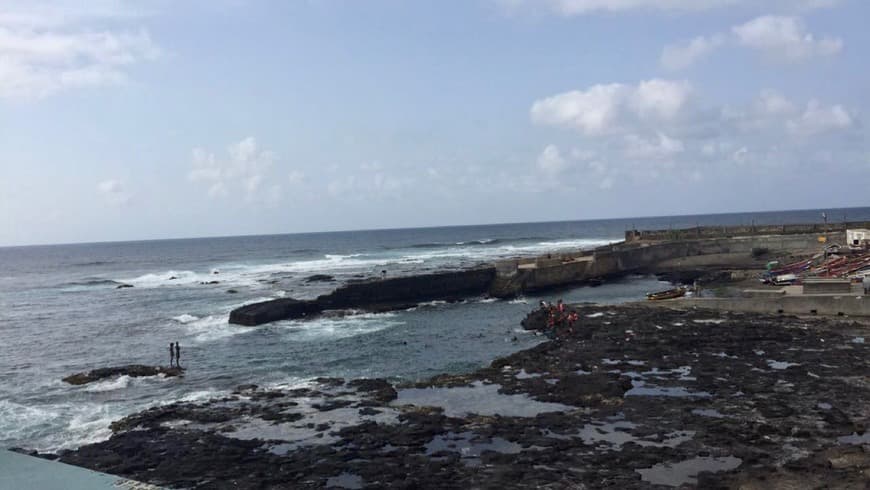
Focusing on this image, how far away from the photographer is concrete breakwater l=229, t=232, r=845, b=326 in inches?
1615

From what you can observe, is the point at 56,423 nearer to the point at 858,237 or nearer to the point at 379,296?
the point at 379,296

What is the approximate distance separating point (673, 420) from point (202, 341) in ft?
79.1

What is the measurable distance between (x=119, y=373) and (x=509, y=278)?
92.1ft

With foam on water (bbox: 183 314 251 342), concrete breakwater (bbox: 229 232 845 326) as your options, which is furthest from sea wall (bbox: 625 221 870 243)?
foam on water (bbox: 183 314 251 342)

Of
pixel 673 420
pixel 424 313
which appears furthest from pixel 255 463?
pixel 424 313

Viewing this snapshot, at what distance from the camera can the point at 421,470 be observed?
14.1 m

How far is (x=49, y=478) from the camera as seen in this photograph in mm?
3502

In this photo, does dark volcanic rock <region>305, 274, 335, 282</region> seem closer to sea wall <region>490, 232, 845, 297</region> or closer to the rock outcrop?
the rock outcrop

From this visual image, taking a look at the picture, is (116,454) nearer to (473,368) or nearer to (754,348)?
(473,368)

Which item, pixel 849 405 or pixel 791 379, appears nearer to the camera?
pixel 849 405

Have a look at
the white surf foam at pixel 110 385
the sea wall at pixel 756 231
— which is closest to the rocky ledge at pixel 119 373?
the white surf foam at pixel 110 385

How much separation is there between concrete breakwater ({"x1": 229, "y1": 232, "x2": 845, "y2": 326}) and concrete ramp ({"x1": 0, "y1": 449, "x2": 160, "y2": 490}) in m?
34.9

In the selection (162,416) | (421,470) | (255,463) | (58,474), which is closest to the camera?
(58,474)

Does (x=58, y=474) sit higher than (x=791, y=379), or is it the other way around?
(x=58, y=474)
